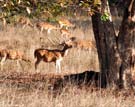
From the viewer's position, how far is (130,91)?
448 inches

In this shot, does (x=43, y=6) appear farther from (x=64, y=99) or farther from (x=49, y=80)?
(x=49, y=80)

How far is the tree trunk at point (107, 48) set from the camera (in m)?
11.1

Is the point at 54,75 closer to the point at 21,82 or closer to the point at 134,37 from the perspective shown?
the point at 21,82

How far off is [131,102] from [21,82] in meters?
3.08

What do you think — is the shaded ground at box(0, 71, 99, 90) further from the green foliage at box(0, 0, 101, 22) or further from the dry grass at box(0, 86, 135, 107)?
the green foliage at box(0, 0, 101, 22)

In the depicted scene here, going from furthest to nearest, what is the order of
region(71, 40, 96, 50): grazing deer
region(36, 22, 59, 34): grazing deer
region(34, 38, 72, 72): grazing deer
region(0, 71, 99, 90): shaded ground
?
region(36, 22, 59, 34): grazing deer → region(71, 40, 96, 50): grazing deer → region(34, 38, 72, 72): grazing deer → region(0, 71, 99, 90): shaded ground

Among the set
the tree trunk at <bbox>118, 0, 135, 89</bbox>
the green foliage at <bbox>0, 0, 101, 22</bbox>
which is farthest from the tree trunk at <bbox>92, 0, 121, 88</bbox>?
the green foliage at <bbox>0, 0, 101, 22</bbox>

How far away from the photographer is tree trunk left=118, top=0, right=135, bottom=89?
1109cm

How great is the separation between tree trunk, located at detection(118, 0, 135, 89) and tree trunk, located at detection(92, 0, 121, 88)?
0.42ft

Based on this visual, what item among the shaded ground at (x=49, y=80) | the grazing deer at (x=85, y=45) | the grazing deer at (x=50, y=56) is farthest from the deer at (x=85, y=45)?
the shaded ground at (x=49, y=80)

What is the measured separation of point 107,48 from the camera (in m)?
11.3

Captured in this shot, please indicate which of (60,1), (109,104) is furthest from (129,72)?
(60,1)

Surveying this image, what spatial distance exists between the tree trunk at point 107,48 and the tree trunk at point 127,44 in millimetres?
127

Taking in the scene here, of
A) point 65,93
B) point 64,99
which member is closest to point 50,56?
point 65,93
